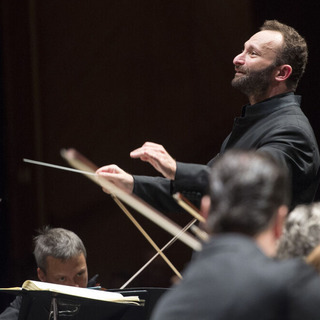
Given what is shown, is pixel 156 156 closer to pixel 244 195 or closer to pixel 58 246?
pixel 58 246

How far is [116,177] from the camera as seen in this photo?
2.50 metres

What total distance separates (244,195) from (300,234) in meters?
0.38

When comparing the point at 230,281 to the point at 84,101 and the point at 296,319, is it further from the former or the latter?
the point at 84,101

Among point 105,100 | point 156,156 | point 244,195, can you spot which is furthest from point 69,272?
point 244,195

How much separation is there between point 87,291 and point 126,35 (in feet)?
7.30

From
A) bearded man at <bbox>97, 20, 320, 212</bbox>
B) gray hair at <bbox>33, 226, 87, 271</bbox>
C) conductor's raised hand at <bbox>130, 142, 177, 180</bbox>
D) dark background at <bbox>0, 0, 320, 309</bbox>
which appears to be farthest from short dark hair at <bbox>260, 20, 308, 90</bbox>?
dark background at <bbox>0, 0, 320, 309</bbox>

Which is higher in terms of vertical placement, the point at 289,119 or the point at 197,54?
the point at 197,54

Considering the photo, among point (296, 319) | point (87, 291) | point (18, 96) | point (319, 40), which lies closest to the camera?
point (296, 319)

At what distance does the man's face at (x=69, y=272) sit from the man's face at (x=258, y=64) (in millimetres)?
862

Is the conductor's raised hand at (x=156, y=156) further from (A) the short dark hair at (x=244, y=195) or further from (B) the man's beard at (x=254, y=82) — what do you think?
(A) the short dark hair at (x=244, y=195)

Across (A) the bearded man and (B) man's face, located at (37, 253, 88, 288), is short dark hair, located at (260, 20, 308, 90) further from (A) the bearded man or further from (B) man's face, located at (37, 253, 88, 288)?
(B) man's face, located at (37, 253, 88, 288)

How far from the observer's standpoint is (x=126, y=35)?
4297 millimetres

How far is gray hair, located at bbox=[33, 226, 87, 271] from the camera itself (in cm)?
299

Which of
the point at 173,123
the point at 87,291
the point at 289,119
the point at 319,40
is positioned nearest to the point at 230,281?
the point at 87,291
